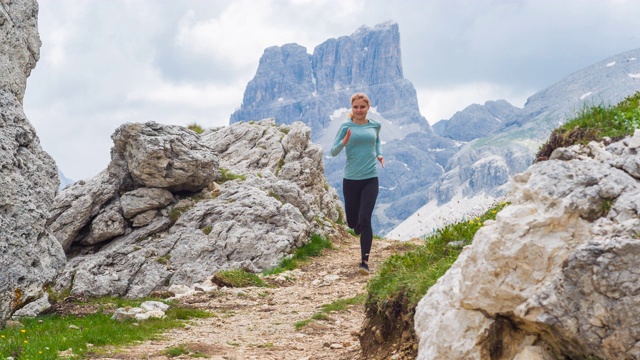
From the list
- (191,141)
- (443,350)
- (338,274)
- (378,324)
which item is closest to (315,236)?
(338,274)

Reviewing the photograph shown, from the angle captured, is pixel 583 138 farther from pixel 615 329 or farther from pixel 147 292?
pixel 147 292

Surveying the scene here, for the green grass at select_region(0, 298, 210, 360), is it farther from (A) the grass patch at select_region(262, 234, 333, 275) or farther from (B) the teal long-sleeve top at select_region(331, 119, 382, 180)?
(A) the grass patch at select_region(262, 234, 333, 275)

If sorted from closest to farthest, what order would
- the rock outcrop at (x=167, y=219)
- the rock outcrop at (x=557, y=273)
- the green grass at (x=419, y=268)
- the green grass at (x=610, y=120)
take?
the rock outcrop at (x=557, y=273) → the green grass at (x=610, y=120) → the green grass at (x=419, y=268) → the rock outcrop at (x=167, y=219)

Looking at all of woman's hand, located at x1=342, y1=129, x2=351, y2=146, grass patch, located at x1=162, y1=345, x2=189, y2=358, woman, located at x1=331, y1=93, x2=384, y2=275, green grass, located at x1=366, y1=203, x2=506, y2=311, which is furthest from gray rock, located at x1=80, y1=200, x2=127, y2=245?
green grass, located at x1=366, y1=203, x2=506, y2=311

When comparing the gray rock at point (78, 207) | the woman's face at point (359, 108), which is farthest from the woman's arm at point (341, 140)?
the gray rock at point (78, 207)

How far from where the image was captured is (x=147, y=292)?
17.3 m

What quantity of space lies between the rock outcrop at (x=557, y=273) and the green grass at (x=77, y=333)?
609 cm

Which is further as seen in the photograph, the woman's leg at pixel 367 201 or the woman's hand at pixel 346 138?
the woman's leg at pixel 367 201

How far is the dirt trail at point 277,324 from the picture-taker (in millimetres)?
9219

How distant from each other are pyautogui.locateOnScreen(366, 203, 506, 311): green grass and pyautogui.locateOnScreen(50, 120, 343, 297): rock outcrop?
924cm

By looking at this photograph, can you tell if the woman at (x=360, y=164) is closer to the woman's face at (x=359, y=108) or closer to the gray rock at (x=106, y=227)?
the woman's face at (x=359, y=108)

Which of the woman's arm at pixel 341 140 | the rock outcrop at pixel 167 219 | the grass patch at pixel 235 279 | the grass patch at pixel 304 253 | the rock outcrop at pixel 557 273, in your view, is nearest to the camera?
the rock outcrop at pixel 557 273

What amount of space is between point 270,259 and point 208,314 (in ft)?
20.9

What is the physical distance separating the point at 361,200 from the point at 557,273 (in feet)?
32.2
